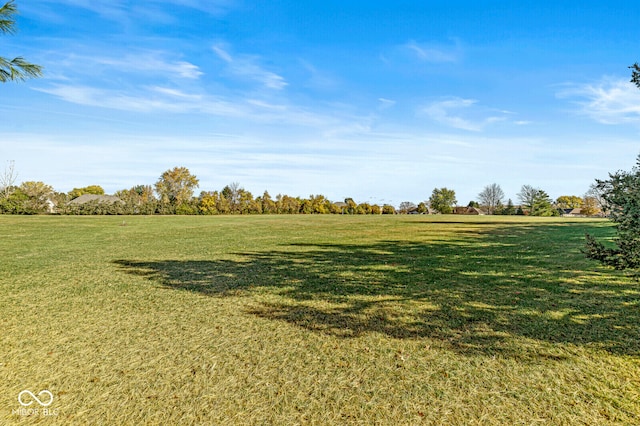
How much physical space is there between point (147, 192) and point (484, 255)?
210 feet

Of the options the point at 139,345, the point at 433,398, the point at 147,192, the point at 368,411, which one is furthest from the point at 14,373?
the point at 147,192

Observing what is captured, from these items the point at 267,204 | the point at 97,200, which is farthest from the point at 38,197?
the point at 267,204

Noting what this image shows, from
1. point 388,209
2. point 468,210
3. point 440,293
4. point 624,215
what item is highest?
point 468,210

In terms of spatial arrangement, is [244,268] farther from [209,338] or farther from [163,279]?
[209,338]

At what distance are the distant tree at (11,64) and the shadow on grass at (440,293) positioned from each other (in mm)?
6068

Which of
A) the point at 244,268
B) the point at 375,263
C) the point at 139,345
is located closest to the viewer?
the point at 139,345

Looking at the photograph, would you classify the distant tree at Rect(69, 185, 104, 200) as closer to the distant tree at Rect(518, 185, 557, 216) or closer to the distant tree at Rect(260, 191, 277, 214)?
the distant tree at Rect(260, 191, 277, 214)

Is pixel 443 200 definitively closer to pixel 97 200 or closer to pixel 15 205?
pixel 97 200

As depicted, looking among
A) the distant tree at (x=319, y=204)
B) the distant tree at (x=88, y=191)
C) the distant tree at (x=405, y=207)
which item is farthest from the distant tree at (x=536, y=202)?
the distant tree at (x=88, y=191)

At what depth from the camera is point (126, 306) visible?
5.18 meters

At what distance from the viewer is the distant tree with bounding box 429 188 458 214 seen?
80000mm

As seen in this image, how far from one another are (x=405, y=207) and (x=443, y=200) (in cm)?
1091

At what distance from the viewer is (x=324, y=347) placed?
3.65m

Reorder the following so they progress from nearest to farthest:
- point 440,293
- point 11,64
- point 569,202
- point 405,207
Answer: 1. point 440,293
2. point 11,64
3. point 405,207
4. point 569,202
